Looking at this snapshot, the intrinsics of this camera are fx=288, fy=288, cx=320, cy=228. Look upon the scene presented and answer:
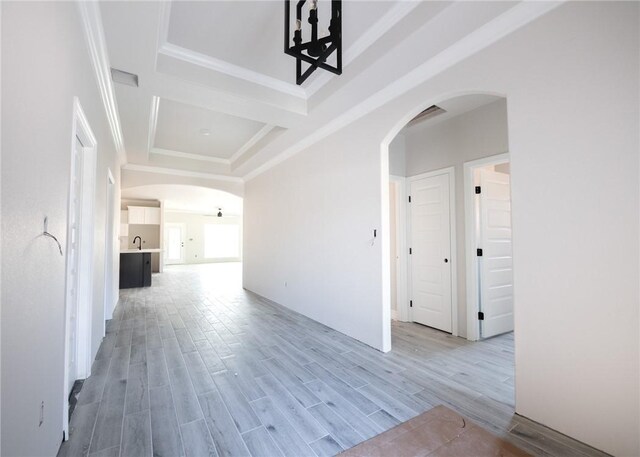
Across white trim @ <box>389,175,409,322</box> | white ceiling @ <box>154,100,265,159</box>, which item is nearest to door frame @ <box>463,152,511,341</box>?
white trim @ <box>389,175,409,322</box>

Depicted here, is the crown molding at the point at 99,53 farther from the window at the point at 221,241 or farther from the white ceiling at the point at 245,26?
the window at the point at 221,241

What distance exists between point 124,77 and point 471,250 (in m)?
4.33

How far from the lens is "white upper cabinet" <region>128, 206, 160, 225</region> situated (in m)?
9.77

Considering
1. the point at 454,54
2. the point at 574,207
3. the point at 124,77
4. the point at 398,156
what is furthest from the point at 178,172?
the point at 574,207

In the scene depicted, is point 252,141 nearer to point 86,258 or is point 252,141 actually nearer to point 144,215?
point 86,258

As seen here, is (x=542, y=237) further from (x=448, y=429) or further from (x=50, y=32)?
(x=50, y=32)

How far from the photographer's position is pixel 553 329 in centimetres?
186

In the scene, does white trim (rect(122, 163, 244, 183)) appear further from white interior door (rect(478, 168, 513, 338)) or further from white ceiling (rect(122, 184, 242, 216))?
white interior door (rect(478, 168, 513, 338))

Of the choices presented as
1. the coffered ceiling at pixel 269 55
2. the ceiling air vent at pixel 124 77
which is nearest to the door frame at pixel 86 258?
the ceiling air vent at pixel 124 77

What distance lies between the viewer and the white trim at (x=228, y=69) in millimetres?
2824

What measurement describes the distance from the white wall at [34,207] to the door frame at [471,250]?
386 cm

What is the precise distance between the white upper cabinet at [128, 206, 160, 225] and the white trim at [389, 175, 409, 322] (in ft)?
29.7

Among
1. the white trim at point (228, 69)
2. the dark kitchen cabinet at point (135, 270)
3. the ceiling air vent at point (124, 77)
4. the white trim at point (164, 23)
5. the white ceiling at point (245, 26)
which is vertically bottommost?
the dark kitchen cabinet at point (135, 270)

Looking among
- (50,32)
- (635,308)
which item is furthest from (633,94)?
(50,32)
